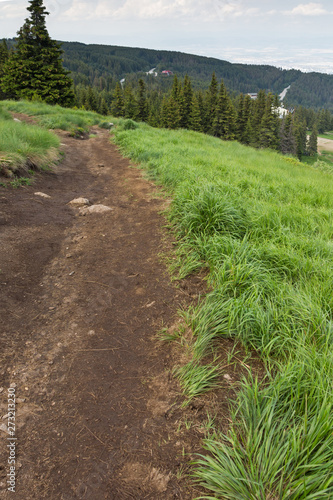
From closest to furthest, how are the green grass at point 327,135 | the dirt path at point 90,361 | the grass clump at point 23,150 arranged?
1. the dirt path at point 90,361
2. the grass clump at point 23,150
3. the green grass at point 327,135

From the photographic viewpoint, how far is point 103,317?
2.85 m

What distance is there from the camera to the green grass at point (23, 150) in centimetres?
615

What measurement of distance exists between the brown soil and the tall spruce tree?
23883mm

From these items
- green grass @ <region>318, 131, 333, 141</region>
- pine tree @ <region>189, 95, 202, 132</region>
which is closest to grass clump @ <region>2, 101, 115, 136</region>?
pine tree @ <region>189, 95, 202, 132</region>

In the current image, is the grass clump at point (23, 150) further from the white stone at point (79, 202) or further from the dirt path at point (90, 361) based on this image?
the dirt path at point (90, 361)

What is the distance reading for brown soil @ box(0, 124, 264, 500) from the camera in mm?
1611

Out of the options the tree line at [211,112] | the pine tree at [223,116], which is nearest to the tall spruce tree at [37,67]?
the tree line at [211,112]

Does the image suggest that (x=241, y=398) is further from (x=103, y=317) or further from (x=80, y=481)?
(x=103, y=317)

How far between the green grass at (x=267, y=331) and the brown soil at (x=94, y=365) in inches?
7.3

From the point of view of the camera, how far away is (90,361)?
7.70 ft

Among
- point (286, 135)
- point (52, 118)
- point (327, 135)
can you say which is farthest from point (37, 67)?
point (327, 135)

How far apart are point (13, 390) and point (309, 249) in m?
3.39

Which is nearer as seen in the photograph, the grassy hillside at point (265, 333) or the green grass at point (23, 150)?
the grassy hillside at point (265, 333)

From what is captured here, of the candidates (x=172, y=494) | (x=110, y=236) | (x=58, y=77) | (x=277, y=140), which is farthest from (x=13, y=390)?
(x=277, y=140)
